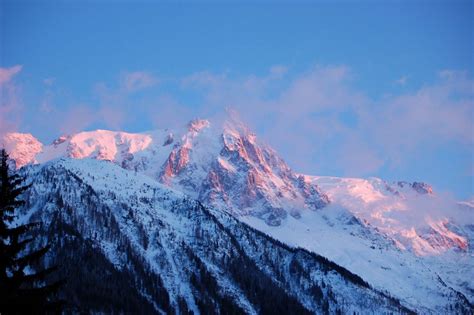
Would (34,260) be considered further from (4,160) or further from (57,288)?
(4,160)

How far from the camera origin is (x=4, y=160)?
107ft

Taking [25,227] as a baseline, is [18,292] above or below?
below

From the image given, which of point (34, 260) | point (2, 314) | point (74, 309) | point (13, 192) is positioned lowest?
point (2, 314)

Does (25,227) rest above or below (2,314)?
above

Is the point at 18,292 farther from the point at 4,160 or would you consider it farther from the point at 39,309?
the point at 4,160

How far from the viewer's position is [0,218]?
31406mm

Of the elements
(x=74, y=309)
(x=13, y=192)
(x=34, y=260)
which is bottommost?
(x=34, y=260)

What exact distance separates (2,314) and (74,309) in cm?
17892

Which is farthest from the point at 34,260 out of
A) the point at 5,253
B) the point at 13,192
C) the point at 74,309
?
the point at 74,309

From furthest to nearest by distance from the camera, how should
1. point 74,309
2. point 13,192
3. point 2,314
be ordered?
point 74,309
point 13,192
point 2,314

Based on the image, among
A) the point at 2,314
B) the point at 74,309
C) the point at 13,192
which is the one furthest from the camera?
the point at 74,309

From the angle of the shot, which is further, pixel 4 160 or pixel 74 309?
pixel 74 309

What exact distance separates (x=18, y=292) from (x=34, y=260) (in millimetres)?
1599

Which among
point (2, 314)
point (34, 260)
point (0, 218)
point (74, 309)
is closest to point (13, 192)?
point (0, 218)
